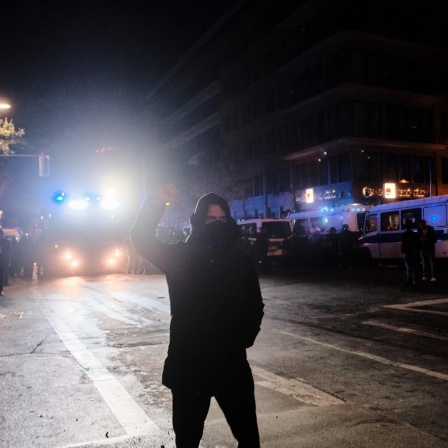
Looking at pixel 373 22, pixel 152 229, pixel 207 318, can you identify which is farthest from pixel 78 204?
pixel 373 22

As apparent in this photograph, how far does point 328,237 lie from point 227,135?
37631mm

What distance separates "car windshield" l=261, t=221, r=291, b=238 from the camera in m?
28.2

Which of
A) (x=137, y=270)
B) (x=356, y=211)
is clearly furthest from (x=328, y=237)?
(x=137, y=270)

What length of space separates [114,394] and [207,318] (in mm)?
3278

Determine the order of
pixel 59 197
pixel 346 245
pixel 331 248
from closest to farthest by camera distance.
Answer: pixel 59 197 → pixel 346 245 → pixel 331 248

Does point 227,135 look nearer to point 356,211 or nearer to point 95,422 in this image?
point 356,211

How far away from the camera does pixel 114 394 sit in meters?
5.88

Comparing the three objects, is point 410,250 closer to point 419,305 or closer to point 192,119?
point 419,305

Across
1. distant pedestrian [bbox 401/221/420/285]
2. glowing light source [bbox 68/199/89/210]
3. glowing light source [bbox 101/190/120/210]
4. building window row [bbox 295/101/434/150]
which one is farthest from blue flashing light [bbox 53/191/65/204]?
building window row [bbox 295/101/434/150]

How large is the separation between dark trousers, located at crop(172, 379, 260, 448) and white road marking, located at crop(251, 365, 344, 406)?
248 centimetres

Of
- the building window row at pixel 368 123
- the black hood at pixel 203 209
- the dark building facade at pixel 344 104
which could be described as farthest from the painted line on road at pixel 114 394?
the building window row at pixel 368 123

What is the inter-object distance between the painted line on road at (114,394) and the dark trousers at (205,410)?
1730 mm

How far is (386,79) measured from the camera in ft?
141

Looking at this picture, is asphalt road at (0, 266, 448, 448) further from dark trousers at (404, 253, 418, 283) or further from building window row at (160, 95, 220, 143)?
building window row at (160, 95, 220, 143)
